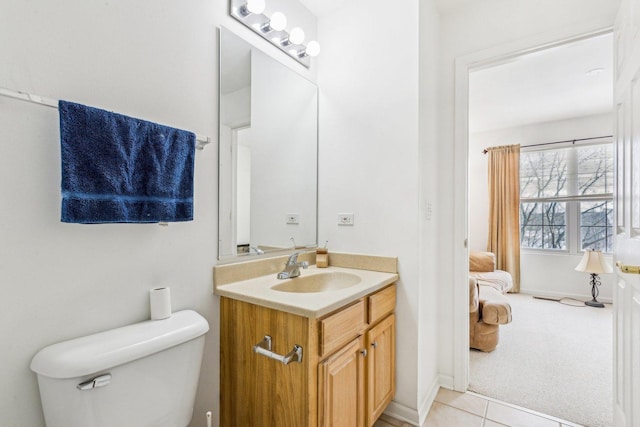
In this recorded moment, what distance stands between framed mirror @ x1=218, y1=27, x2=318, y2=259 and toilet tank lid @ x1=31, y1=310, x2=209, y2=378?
0.40 meters

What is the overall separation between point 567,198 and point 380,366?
14.4 ft

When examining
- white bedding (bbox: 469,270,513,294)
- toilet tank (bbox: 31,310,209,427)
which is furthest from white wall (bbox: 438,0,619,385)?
white bedding (bbox: 469,270,513,294)

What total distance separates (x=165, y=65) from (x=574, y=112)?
16.1 ft

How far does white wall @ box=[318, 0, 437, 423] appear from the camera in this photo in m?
1.68

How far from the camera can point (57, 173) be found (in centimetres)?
95

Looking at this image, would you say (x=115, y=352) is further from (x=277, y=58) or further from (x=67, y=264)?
(x=277, y=58)

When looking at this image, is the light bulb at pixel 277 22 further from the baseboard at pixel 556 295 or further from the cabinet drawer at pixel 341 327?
the baseboard at pixel 556 295

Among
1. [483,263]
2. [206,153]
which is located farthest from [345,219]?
[483,263]

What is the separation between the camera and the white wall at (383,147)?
168 cm

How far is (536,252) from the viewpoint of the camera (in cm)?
451

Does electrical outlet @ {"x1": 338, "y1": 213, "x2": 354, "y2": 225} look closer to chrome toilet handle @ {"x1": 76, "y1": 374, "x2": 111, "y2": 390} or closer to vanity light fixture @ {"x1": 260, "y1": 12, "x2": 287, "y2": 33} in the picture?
vanity light fixture @ {"x1": 260, "y1": 12, "x2": 287, "y2": 33}

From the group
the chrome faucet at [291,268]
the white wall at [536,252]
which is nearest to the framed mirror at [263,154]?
the chrome faucet at [291,268]

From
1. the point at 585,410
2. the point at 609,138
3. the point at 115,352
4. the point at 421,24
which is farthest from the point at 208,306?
the point at 609,138

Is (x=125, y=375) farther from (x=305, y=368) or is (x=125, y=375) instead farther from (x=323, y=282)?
(x=323, y=282)
